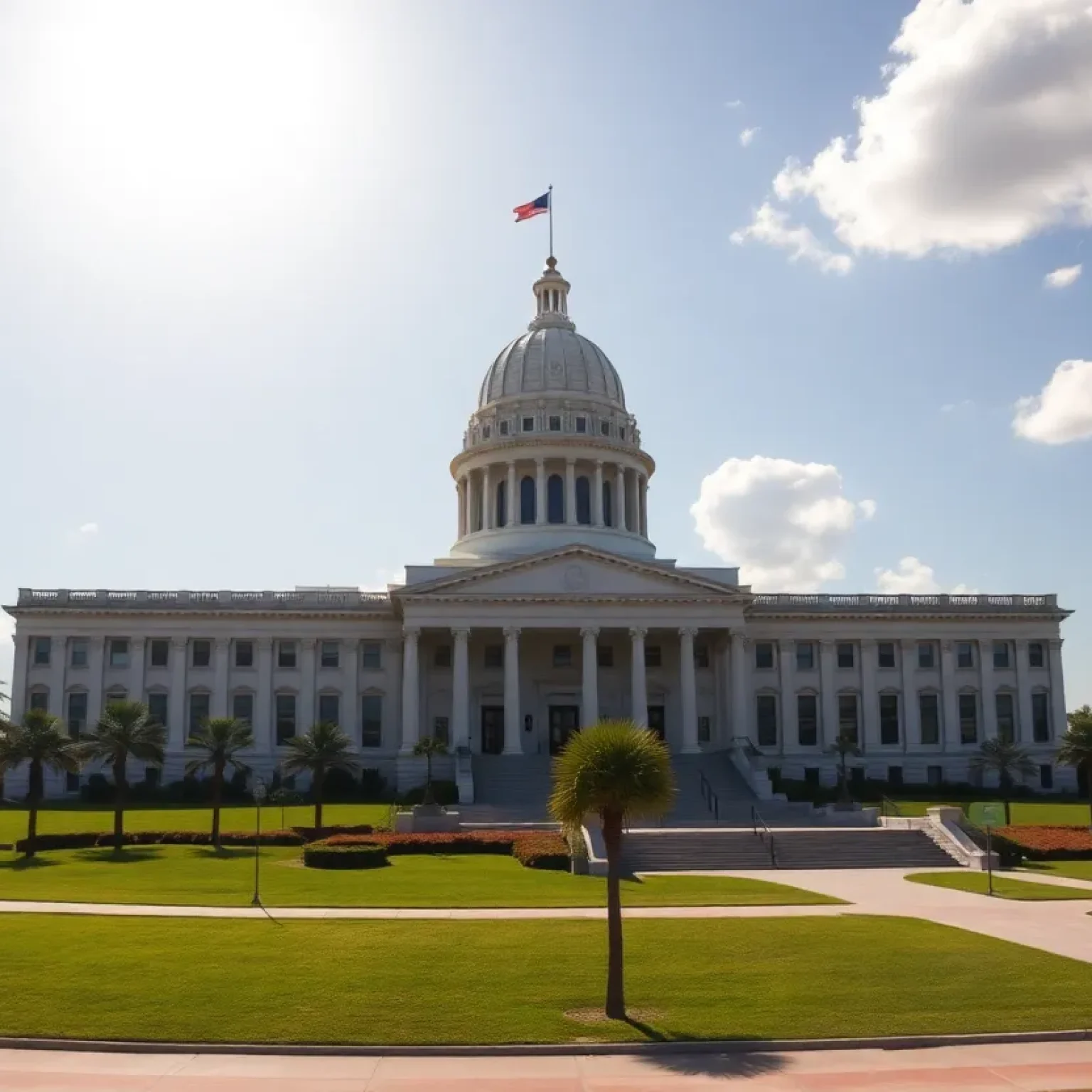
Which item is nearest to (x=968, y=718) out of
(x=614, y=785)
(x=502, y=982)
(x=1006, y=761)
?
(x=1006, y=761)

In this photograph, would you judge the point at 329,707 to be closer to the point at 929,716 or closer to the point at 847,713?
the point at 847,713

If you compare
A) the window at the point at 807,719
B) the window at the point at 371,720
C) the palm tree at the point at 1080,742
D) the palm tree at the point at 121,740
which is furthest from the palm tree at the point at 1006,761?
the palm tree at the point at 121,740

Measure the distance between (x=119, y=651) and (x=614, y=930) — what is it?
66.7 metres

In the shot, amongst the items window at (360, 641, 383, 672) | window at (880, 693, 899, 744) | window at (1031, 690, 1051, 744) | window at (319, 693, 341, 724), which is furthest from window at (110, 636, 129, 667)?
window at (1031, 690, 1051, 744)

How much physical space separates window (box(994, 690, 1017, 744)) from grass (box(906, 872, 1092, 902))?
142ft

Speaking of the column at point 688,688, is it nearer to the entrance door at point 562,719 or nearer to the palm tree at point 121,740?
the entrance door at point 562,719

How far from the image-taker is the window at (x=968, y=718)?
82938mm

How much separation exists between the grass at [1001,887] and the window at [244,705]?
48942 millimetres

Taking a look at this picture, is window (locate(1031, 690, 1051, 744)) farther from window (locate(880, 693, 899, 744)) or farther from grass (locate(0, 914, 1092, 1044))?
grass (locate(0, 914, 1092, 1044))

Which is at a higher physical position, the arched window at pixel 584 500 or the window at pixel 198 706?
the arched window at pixel 584 500

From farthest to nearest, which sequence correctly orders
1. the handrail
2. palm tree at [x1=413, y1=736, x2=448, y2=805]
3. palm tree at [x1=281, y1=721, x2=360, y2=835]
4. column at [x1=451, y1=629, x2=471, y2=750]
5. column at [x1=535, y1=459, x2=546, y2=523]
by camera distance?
1. column at [x1=535, y1=459, x2=546, y2=523]
2. column at [x1=451, y1=629, x2=471, y2=750]
3. palm tree at [x1=413, y1=736, x2=448, y2=805]
4. palm tree at [x1=281, y1=721, x2=360, y2=835]
5. the handrail

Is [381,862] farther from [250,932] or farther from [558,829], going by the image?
[250,932]

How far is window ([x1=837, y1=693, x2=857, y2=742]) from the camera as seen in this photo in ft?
269

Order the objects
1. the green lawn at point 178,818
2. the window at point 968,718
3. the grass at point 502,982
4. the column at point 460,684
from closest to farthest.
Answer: the grass at point 502,982 < the green lawn at point 178,818 < the column at point 460,684 < the window at point 968,718
